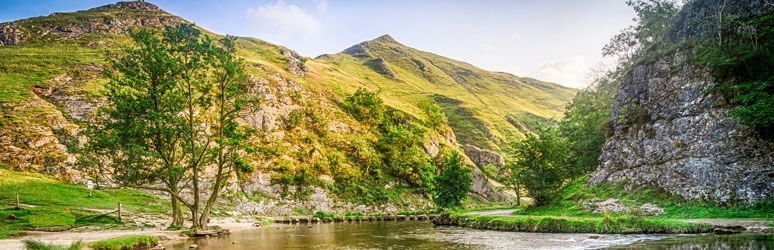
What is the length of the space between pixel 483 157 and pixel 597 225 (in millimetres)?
108404

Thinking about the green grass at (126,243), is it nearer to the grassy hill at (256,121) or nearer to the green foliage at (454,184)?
the grassy hill at (256,121)

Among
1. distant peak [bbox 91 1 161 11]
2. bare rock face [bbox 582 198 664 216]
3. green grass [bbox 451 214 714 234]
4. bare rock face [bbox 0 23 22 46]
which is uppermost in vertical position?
distant peak [bbox 91 1 161 11]

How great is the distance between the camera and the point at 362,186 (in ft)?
238

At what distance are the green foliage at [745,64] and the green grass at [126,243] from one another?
44.8m

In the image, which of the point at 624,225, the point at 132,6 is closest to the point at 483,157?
the point at 624,225

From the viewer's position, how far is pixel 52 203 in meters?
36.3

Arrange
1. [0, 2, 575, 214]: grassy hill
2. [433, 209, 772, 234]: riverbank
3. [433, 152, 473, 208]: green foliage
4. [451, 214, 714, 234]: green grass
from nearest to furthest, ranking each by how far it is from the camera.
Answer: [433, 209, 772, 234]: riverbank < [451, 214, 714, 234]: green grass < [0, 2, 575, 214]: grassy hill < [433, 152, 473, 208]: green foliage

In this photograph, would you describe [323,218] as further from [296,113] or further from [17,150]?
[17,150]

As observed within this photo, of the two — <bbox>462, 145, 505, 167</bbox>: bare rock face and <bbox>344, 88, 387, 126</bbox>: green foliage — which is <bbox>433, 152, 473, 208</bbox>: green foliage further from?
<bbox>462, 145, 505, 167</bbox>: bare rock face

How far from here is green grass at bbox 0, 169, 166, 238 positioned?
30.1 m

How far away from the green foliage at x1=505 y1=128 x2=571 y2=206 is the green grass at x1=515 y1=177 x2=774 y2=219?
4.42 feet

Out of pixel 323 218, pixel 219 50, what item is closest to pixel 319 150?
pixel 323 218

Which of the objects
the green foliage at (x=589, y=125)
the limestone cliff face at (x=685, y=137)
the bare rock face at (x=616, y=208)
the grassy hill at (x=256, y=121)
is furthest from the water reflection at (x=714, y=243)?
the grassy hill at (x=256, y=121)

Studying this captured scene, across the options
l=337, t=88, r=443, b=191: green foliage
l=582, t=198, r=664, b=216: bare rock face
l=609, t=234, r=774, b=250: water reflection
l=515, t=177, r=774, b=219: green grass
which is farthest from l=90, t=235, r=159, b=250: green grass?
l=337, t=88, r=443, b=191: green foliage
